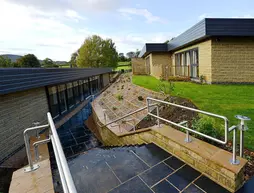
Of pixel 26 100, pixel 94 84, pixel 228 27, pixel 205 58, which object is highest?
pixel 228 27

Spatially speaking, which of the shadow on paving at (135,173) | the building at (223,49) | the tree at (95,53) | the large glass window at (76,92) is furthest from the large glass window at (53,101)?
the tree at (95,53)

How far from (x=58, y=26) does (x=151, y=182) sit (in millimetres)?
12570

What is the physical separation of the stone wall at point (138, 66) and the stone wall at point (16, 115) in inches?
775

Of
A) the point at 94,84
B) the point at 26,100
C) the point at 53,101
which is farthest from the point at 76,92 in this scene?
the point at 26,100

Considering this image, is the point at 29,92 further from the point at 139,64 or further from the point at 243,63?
the point at 139,64

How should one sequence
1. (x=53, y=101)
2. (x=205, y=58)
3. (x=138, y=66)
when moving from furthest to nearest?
(x=138, y=66)
(x=53, y=101)
(x=205, y=58)

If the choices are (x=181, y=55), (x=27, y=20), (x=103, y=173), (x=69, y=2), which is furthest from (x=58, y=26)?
(x=103, y=173)

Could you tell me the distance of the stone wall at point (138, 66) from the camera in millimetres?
27391

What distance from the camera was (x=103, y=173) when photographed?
2.92 metres

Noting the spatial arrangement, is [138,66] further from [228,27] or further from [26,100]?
[26,100]

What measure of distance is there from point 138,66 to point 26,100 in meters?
21.3

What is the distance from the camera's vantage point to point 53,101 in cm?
1102

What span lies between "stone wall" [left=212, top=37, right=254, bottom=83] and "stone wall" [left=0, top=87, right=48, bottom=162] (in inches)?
417

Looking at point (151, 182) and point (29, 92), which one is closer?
point (151, 182)
